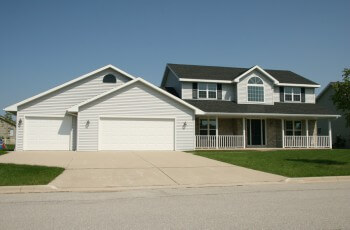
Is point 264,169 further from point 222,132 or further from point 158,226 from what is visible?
point 222,132

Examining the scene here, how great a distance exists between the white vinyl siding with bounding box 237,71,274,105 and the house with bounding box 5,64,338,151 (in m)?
0.08

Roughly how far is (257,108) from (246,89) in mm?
1996

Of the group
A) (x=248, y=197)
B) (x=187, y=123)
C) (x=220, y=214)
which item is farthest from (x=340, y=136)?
(x=220, y=214)

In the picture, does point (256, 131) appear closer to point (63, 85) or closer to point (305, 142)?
point (305, 142)

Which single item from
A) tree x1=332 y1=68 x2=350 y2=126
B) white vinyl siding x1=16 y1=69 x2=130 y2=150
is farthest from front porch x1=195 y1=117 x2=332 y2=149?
tree x1=332 y1=68 x2=350 y2=126

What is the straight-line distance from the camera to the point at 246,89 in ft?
88.2

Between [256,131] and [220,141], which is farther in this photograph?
[256,131]

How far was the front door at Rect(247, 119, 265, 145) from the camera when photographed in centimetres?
2625

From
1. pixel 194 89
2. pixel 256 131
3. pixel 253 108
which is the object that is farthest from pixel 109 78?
pixel 256 131

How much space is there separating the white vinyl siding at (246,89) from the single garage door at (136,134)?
23.4ft

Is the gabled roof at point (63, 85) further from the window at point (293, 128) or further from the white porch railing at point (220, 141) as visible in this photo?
the window at point (293, 128)

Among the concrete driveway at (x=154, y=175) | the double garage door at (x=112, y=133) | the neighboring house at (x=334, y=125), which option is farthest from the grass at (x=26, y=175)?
the neighboring house at (x=334, y=125)

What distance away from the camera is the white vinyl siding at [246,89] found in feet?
87.6

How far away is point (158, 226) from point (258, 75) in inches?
922
